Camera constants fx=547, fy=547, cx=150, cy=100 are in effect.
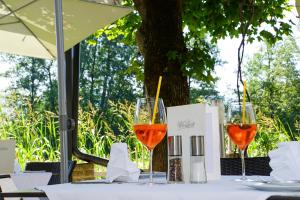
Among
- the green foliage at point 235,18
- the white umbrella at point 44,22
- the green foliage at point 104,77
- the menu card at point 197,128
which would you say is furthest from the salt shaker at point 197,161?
the green foliage at point 104,77

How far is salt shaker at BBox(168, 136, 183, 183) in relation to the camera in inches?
58.7

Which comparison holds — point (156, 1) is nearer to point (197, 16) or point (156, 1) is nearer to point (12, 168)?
point (197, 16)

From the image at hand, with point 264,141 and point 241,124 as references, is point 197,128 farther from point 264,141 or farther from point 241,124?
point 264,141

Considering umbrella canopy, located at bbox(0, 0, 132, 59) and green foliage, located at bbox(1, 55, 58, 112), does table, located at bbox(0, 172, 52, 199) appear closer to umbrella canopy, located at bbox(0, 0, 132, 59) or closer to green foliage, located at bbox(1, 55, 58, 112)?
umbrella canopy, located at bbox(0, 0, 132, 59)

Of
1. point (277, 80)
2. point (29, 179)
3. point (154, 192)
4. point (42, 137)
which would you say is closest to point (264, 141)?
point (42, 137)

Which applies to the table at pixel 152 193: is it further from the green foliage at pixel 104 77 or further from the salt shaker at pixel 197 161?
the green foliage at pixel 104 77

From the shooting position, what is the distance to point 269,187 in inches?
46.8

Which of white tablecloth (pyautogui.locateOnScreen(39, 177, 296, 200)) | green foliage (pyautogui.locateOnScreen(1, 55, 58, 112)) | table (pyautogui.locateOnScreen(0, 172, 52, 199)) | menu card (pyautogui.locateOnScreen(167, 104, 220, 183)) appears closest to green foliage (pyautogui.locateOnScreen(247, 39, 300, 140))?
green foliage (pyautogui.locateOnScreen(1, 55, 58, 112))

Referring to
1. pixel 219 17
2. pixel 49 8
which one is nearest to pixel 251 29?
pixel 219 17

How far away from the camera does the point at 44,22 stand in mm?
5000

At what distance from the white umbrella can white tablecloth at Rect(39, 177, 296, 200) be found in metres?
3.23

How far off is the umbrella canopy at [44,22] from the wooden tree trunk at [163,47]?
62 centimetres

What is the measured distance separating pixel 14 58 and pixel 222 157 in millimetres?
19916

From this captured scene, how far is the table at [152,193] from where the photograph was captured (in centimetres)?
114
